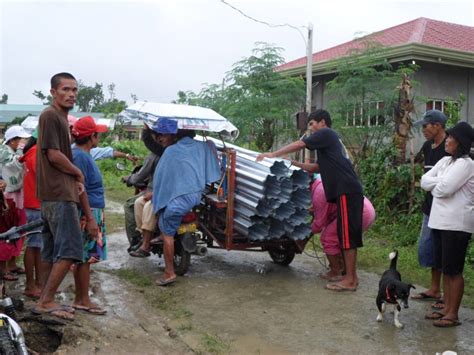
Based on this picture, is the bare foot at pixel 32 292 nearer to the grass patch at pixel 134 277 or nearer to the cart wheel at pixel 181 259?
the grass patch at pixel 134 277

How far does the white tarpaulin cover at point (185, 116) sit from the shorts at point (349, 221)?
150 centimetres

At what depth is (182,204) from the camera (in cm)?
619

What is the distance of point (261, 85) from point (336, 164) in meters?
8.55

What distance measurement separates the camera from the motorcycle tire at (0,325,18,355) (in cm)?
315

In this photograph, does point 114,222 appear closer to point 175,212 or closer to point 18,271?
point 18,271

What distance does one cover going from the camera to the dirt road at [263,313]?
15.1ft

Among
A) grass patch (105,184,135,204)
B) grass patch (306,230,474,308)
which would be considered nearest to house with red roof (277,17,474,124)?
grass patch (306,230,474,308)

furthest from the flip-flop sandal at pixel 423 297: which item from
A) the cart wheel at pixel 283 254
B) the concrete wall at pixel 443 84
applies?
the concrete wall at pixel 443 84

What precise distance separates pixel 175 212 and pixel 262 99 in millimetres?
8178

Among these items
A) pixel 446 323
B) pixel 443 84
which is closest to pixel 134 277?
pixel 446 323

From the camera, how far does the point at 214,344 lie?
179 inches

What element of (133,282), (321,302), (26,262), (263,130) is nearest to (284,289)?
(321,302)

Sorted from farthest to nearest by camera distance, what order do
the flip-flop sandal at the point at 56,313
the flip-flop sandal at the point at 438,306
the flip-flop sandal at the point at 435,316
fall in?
1. the flip-flop sandal at the point at 438,306
2. the flip-flop sandal at the point at 435,316
3. the flip-flop sandal at the point at 56,313

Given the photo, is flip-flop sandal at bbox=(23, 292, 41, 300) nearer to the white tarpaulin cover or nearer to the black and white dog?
the white tarpaulin cover
